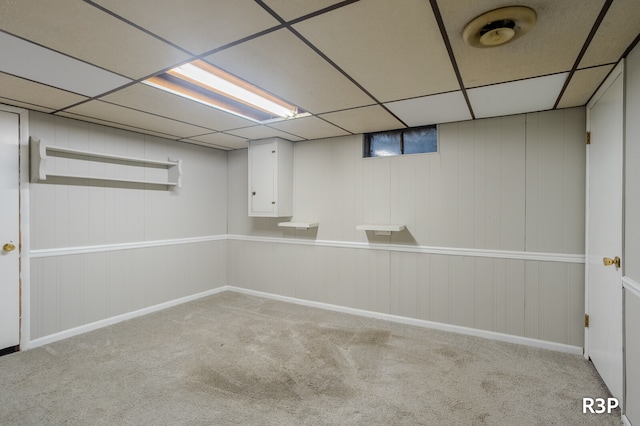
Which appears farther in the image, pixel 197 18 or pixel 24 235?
pixel 24 235

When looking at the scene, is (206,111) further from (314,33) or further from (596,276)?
(596,276)

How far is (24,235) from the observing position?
9.85ft

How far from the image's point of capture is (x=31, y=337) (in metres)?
3.03

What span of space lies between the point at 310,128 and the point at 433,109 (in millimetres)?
1385

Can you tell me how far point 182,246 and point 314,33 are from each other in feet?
12.1

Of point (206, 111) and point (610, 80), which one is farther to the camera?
point (206, 111)

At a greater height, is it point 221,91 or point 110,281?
point 221,91

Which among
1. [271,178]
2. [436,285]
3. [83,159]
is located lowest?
[436,285]

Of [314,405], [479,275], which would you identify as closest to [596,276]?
[479,275]

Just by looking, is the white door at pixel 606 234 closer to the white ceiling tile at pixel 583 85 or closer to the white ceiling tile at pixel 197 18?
the white ceiling tile at pixel 583 85

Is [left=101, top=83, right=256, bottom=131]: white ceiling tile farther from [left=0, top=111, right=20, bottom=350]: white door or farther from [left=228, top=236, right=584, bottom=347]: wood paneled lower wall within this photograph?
[left=228, top=236, right=584, bottom=347]: wood paneled lower wall

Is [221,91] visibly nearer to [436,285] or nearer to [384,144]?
[384,144]

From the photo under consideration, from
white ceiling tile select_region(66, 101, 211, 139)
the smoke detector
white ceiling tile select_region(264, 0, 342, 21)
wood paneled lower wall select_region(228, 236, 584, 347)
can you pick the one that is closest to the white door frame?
white ceiling tile select_region(66, 101, 211, 139)

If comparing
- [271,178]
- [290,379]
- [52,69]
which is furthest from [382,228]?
[52,69]
